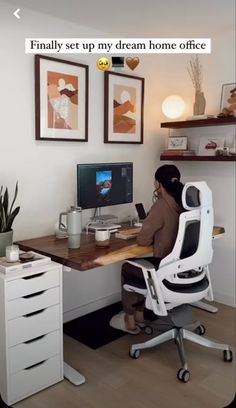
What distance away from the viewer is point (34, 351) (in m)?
2.19

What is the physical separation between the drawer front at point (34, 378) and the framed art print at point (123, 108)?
5.96 ft

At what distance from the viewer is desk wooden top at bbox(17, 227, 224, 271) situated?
2.22 meters

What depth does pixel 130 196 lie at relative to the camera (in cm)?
330

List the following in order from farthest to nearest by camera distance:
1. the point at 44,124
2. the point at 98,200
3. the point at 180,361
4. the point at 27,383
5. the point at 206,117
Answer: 1. the point at 206,117
2. the point at 98,200
3. the point at 44,124
4. the point at 180,361
5. the point at 27,383

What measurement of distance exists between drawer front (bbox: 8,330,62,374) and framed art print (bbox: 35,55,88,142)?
4.54 feet

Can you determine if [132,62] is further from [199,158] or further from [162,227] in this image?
[162,227]

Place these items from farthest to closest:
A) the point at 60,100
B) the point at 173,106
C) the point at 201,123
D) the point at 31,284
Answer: the point at 173,106 → the point at 201,123 → the point at 60,100 → the point at 31,284

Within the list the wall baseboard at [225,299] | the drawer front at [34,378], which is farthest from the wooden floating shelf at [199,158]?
the drawer front at [34,378]

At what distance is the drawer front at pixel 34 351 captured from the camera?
211cm

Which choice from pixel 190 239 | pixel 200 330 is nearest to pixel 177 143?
pixel 190 239

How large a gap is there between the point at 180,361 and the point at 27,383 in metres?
1.00

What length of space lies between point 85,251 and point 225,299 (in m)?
1.70

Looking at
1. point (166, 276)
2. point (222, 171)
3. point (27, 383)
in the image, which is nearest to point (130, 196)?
point (222, 171)

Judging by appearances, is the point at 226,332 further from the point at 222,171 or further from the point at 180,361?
the point at 222,171
